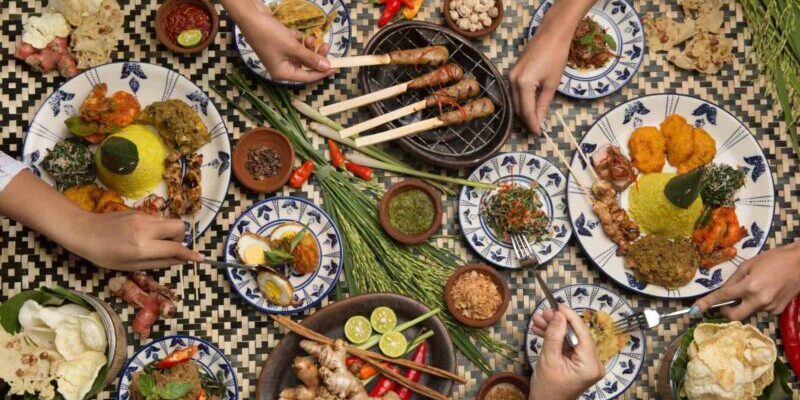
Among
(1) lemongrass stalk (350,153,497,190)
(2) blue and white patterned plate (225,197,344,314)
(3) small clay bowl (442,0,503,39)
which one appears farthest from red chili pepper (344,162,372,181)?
(3) small clay bowl (442,0,503,39)

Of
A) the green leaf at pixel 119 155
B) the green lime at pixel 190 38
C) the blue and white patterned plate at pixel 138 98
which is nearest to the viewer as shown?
the green leaf at pixel 119 155

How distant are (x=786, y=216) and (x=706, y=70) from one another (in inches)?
34.7

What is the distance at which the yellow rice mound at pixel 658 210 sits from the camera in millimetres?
3635

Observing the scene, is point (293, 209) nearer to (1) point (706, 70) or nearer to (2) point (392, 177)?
(2) point (392, 177)

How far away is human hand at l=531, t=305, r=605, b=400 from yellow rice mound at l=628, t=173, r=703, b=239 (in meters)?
0.80

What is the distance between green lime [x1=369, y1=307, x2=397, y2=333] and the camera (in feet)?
11.6

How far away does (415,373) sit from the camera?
359cm

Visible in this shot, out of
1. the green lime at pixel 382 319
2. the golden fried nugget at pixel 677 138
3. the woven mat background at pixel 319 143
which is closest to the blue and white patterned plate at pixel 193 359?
the woven mat background at pixel 319 143

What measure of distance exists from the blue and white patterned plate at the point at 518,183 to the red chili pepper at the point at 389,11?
0.91 meters

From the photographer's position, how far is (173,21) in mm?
3703

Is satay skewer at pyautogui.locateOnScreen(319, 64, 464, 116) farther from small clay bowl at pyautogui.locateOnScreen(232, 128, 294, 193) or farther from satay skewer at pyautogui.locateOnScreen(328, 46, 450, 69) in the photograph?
small clay bowl at pyautogui.locateOnScreen(232, 128, 294, 193)

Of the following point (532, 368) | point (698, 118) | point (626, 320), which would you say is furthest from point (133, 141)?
point (698, 118)

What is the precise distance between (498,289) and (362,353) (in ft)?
2.43

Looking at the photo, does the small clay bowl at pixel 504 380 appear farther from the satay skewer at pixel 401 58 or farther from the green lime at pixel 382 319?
the satay skewer at pixel 401 58
